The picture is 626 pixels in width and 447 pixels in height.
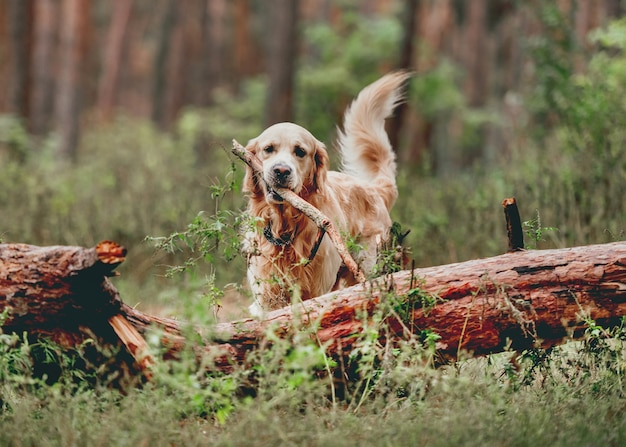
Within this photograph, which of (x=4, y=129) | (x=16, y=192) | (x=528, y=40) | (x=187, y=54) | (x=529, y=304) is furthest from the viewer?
(x=187, y=54)

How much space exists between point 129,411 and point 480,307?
4.88 ft

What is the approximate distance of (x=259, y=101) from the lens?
49.9ft

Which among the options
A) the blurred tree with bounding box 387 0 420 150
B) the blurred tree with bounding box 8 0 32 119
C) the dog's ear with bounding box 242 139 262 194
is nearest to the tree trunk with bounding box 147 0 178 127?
the blurred tree with bounding box 8 0 32 119

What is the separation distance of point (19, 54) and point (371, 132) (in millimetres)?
7935

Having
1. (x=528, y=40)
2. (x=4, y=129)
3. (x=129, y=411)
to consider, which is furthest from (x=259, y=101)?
(x=129, y=411)

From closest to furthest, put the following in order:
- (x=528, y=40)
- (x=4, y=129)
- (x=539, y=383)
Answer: (x=539, y=383) → (x=528, y=40) → (x=4, y=129)

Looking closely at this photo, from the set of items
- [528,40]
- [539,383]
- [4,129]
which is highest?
[528,40]

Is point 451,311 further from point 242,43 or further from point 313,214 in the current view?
point 242,43

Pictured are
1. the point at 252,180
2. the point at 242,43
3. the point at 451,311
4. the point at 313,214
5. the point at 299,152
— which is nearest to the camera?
the point at 451,311

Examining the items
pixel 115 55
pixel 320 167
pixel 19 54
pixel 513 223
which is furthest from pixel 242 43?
pixel 513 223

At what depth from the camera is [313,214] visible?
3.68m

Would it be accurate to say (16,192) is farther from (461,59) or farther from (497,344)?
(461,59)

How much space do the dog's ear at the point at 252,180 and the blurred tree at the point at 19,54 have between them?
8468mm

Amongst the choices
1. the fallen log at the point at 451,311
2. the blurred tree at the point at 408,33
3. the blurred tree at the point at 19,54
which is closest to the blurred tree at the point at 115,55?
the blurred tree at the point at 19,54
